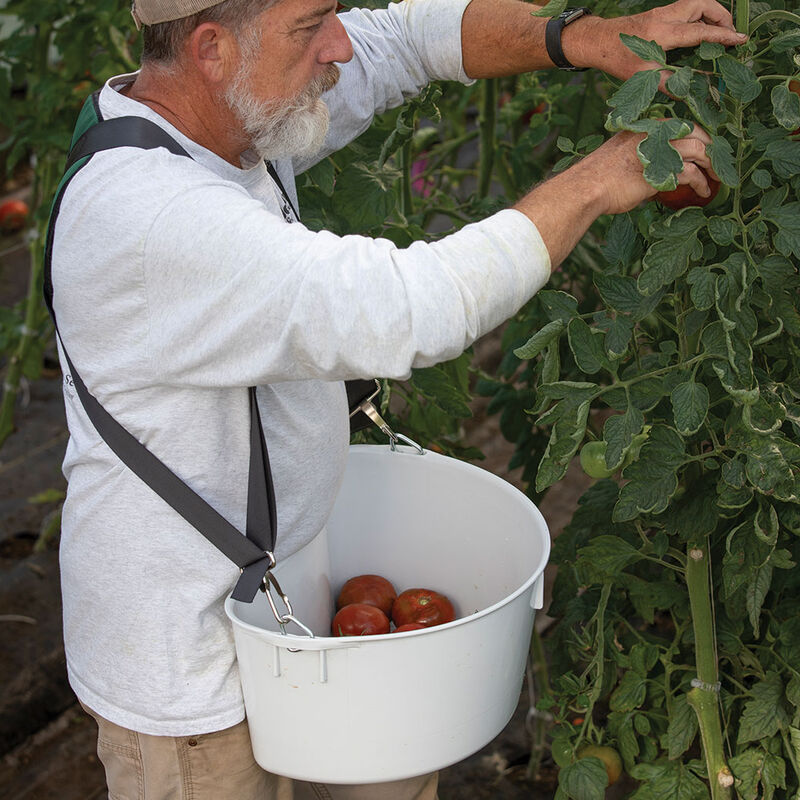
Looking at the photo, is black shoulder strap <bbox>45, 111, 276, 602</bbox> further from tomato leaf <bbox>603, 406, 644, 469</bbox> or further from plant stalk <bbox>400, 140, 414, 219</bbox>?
plant stalk <bbox>400, 140, 414, 219</bbox>

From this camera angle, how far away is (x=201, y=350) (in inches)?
46.9

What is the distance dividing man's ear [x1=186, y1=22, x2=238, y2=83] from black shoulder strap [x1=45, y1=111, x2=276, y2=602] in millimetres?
91

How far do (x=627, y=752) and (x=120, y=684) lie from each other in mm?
689

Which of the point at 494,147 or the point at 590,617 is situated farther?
the point at 494,147

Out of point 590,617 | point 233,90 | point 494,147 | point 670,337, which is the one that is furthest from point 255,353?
point 494,147

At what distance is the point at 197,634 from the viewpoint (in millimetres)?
1373

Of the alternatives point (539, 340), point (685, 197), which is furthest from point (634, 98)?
point (539, 340)

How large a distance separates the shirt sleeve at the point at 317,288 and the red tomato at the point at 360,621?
0.48 m

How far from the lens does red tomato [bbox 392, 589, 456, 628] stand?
163 cm

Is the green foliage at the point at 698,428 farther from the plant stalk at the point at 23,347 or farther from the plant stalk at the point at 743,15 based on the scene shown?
the plant stalk at the point at 23,347

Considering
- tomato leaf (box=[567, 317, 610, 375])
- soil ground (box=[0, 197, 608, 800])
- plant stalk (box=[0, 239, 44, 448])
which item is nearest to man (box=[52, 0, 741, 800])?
tomato leaf (box=[567, 317, 610, 375])

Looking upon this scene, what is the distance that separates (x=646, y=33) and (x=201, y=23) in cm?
49

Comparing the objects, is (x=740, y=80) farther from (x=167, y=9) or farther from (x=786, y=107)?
(x=167, y=9)

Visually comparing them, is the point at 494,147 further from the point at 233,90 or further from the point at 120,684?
the point at 120,684
